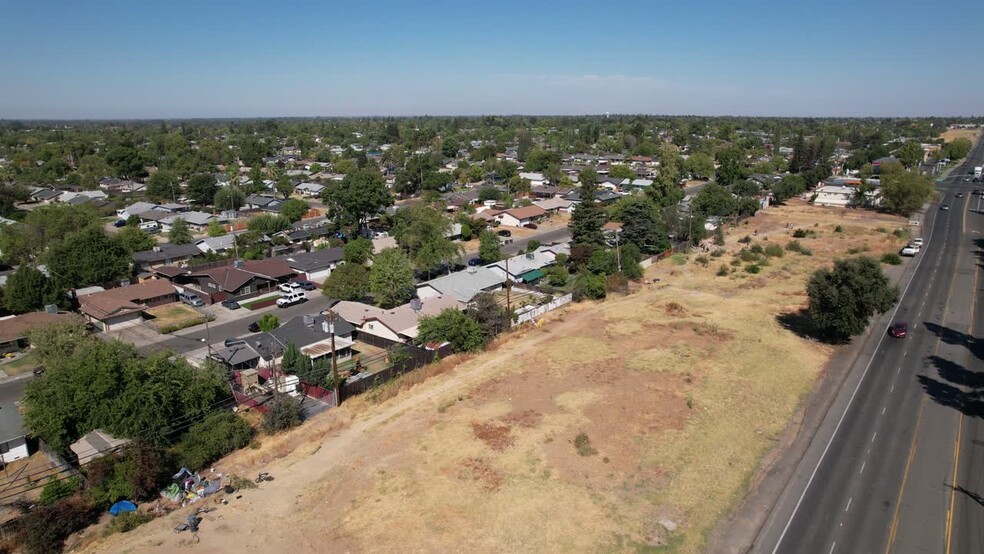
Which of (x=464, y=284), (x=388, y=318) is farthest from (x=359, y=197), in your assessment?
(x=388, y=318)

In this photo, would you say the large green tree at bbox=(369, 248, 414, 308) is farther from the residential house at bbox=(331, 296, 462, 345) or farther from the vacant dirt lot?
the vacant dirt lot

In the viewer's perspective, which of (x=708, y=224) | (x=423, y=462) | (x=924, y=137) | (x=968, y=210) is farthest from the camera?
(x=924, y=137)

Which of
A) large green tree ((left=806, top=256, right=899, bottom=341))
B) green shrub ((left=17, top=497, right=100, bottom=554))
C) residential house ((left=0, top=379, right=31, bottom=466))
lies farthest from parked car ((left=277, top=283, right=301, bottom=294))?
large green tree ((left=806, top=256, right=899, bottom=341))

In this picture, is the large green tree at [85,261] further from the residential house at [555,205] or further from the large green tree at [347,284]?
the residential house at [555,205]

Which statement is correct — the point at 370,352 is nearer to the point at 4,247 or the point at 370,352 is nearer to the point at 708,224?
the point at 4,247

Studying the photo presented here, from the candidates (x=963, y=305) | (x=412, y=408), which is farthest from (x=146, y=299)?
(x=963, y=305)

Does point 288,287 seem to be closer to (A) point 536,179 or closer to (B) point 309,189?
(B) point 309,189

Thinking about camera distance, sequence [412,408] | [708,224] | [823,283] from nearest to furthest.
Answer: [412,408] < [823,283] < [708,224]
